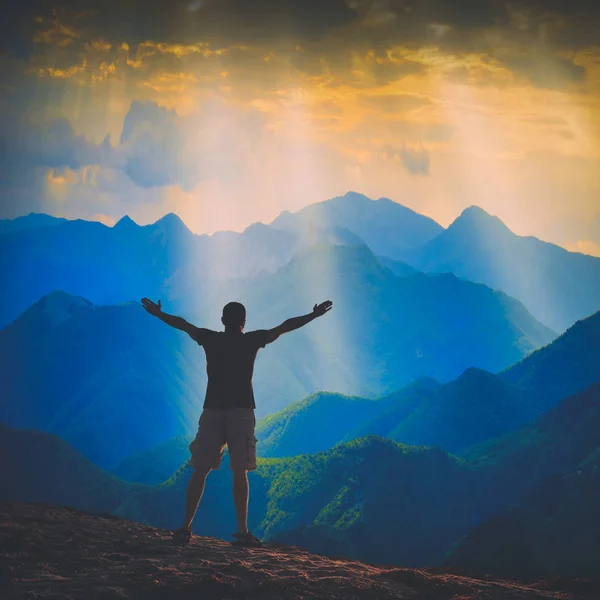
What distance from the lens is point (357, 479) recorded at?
44.8 meters

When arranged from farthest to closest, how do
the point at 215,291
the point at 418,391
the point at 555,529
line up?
the point at 215,291
the point at 418,391
the point at 555,529

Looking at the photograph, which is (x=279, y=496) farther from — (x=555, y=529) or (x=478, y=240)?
(x=478, y=240)

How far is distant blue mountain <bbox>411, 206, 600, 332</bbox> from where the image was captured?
144 metres

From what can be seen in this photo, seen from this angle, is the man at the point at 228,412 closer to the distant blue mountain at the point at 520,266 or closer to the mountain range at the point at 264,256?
the mountain range at the point at 264,256

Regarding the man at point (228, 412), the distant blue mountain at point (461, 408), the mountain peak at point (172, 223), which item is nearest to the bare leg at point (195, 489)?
the man at point (228, 412)

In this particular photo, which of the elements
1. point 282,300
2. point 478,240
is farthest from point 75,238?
point 478,240

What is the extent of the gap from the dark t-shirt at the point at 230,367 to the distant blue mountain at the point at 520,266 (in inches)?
5534

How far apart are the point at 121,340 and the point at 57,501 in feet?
127

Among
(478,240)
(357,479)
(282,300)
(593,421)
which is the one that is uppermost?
(478,240)

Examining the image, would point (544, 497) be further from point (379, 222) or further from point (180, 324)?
point (379, 222)

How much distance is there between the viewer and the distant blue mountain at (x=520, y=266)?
144 meters

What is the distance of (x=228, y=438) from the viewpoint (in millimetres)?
7672

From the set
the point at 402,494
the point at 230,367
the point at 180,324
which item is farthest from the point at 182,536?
the point at 402,494

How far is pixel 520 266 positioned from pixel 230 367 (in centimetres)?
15163
